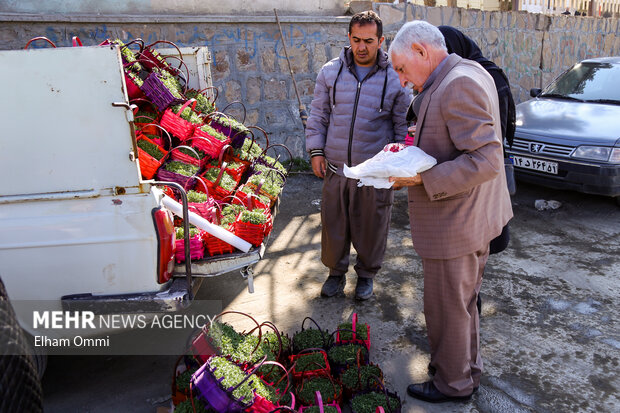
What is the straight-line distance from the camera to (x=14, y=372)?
2014 mm

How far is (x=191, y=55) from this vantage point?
472 centimetres

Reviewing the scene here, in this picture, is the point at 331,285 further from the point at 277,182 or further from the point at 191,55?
the point at 191,55

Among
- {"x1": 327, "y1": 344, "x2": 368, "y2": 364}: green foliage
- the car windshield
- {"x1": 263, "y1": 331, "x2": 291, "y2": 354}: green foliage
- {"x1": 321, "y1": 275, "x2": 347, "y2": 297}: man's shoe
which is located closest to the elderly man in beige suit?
{"x1": 327, "y1": 344, "x2": 368, "y2": 364}: green foliage

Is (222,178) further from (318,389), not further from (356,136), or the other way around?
(318,389)

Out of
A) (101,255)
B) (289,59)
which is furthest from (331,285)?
(289,59)

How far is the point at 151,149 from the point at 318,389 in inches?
81.9

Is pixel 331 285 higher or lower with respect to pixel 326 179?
lower

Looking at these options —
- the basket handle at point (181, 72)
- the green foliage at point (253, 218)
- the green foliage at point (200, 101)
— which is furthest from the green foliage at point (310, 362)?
the basket handle at point (181, 72)

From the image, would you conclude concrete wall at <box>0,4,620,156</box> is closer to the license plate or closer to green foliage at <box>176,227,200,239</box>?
the license plate

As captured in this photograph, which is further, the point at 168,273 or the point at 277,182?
the point at 277,182

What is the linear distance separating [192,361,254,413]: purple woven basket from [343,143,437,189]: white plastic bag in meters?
1.19

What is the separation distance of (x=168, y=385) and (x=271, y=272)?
65.8 inches

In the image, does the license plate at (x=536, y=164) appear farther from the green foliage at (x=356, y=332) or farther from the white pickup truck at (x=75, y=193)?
the white pickup truck at (x=75, y=193)

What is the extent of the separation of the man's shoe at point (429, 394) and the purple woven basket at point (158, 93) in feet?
8.75
